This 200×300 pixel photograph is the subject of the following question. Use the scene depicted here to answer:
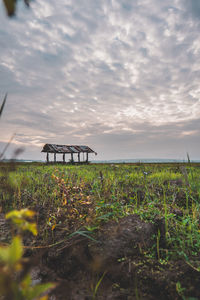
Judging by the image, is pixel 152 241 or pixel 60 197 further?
pixel 60 197

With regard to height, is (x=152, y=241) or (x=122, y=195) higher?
(x=122, y=195)

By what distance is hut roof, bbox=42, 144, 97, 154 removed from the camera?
95.9 ft

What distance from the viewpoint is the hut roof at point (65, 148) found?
2923cm

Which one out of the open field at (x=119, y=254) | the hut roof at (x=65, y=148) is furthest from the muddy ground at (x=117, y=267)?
the hut roof at (x=65, y=148)

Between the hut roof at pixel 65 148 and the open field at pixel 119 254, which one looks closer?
the open field at pixel 119 254

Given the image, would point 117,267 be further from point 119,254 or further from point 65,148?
point 65,148

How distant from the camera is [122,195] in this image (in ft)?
10.5

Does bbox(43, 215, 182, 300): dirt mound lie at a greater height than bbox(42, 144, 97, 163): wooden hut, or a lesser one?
lesser

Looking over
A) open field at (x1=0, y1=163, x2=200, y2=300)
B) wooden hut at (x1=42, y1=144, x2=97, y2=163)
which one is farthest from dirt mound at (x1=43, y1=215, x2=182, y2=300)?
wooden hut at (x1=42, y1=144, x2=97, y2=163)

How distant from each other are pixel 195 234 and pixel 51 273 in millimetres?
1475

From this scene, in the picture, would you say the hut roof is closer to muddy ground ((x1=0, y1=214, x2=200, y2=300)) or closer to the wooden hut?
the wooden hut

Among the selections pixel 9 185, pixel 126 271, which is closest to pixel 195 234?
pixel 126 271

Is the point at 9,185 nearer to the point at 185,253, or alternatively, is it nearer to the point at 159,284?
the point at 159,284

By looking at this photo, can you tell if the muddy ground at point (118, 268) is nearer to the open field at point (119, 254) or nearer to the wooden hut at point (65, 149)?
the open field at point (119, 254)
